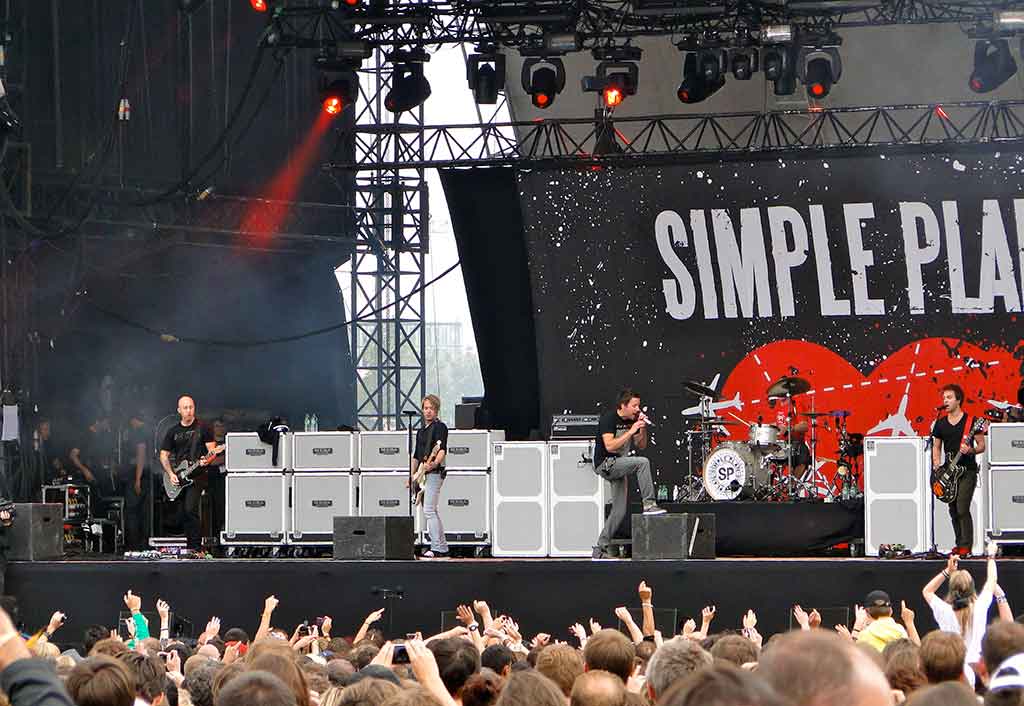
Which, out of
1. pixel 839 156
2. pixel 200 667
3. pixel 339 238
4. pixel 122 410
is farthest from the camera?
pixel 339 238

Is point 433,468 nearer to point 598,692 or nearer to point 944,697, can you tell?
point 598,692

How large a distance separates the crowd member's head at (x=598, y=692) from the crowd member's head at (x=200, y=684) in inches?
61.6

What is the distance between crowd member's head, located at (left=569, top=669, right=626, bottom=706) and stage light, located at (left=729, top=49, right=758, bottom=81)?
13.6m

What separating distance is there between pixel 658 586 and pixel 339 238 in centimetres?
999

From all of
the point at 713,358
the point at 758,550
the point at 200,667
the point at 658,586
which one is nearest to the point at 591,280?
the point at 713,358

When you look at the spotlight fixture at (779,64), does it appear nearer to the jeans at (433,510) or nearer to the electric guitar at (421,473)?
the electric guitar at (421,473)

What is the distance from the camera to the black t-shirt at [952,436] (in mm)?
13695

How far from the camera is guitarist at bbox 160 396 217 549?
1483cm

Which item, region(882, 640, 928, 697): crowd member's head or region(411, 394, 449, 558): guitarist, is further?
region(411, 394, 449, 558): guitarist

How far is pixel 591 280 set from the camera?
60.7 ft

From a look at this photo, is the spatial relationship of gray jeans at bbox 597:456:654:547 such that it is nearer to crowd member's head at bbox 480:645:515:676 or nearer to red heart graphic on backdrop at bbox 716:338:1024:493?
red heart graphic on backdrop at bbox 716:338:1024:493

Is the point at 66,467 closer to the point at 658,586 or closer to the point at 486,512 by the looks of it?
the point at 486,512

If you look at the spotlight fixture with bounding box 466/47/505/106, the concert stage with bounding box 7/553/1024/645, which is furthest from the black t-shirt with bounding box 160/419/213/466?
the spotlight fixture with bounding box 466/47/505/106

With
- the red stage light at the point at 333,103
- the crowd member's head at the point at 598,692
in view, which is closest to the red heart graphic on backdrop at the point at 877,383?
the red stage light at the point at 333,103
